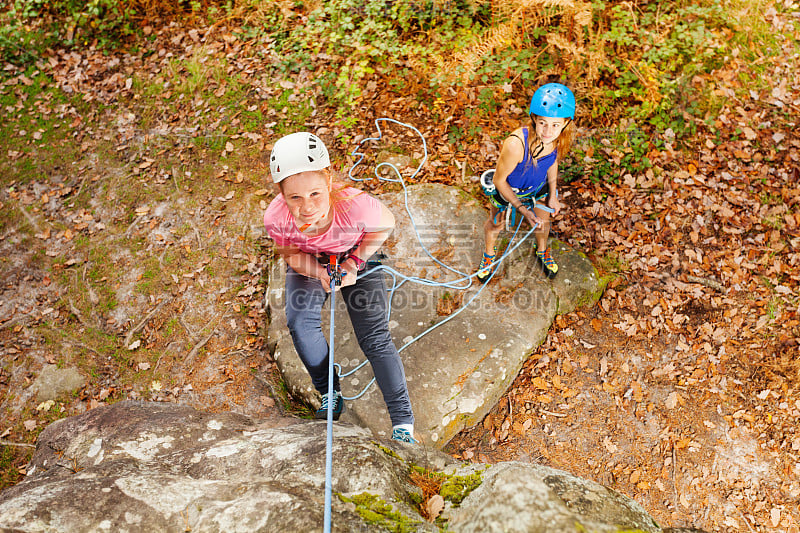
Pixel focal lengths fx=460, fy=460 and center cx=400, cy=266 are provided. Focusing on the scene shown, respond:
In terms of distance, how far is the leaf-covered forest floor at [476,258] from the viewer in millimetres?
3965

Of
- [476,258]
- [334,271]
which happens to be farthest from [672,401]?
→ [334,271]

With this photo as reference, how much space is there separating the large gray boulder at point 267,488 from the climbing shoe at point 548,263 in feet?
8.48

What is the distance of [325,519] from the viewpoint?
175cm

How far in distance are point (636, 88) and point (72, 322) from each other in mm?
7317

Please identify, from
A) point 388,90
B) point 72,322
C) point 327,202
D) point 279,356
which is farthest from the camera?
point 388,90

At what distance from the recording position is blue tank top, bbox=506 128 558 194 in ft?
12.8

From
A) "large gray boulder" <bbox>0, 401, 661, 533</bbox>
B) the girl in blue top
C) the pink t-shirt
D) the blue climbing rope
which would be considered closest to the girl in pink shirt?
the pink t-shirt

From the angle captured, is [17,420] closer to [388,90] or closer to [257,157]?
[257,157]

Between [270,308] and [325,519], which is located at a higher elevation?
[325,519]

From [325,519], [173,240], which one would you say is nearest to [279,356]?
[173,240]

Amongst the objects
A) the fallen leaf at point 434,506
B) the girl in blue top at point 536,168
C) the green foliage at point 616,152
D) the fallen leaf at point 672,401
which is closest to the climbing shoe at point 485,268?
the girl in blue top at point 536,168

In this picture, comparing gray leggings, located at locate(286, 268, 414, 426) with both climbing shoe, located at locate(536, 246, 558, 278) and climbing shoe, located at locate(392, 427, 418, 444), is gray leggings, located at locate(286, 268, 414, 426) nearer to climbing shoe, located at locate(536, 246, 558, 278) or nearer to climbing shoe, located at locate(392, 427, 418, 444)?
climbing shoe, located at locate(392, 427, 418, 444)

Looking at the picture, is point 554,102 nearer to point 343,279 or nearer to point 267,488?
point 343,279

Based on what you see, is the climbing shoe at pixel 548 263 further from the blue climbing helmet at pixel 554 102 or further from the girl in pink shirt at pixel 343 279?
the girl in pink shirt at pixel 343 279
